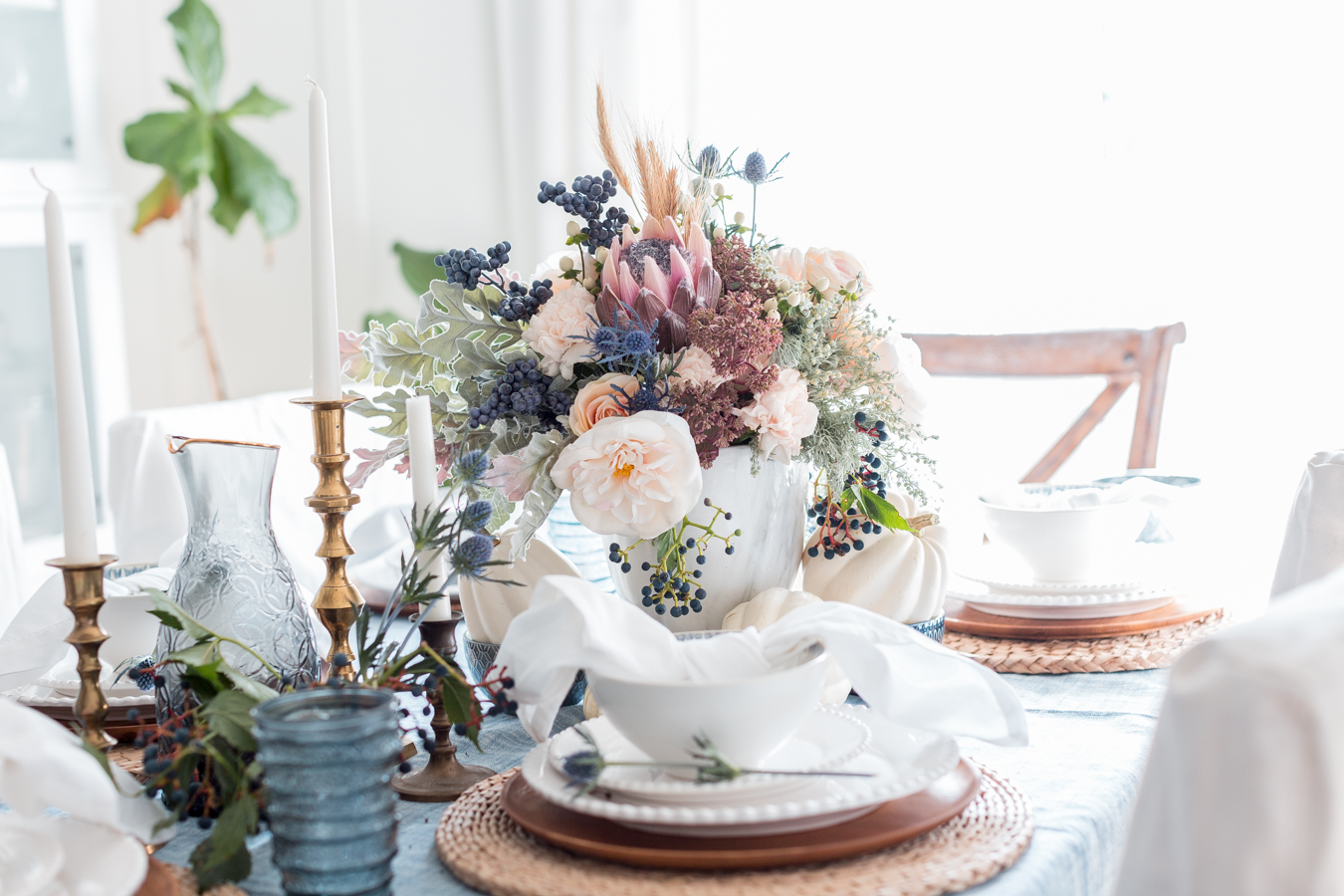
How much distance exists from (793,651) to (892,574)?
280 mm

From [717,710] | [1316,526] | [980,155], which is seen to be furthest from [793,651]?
[980,155]

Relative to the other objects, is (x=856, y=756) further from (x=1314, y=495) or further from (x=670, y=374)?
(x=1314, y=495)

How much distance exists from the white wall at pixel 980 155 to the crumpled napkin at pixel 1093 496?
87cm

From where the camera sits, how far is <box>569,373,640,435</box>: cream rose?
2.69 feet

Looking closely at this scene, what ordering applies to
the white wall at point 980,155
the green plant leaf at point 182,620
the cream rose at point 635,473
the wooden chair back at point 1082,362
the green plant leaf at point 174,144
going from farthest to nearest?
the green plant leaf at point 174,144 < the white wall at point 980,155 < the wooden chair back at point 1082,362 < the cream rose at point 635,473 < the green plant leaf at point 182,620

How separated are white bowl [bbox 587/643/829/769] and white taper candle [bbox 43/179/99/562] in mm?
311

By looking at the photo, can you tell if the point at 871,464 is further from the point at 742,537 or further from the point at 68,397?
the point at 68,397

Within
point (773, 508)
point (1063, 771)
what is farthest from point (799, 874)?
point (773, 508)

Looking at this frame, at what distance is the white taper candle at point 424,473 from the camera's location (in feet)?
2.28

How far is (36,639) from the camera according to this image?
0.89 m

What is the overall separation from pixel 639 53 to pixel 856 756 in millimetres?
2323

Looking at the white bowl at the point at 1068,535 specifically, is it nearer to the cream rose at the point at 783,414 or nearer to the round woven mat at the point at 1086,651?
the round woven mat at the point at 1086,651

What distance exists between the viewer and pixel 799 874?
0.56m

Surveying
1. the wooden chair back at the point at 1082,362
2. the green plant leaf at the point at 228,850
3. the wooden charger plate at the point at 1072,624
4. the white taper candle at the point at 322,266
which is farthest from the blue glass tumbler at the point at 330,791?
the wooden chair back at the point at 1082,362
